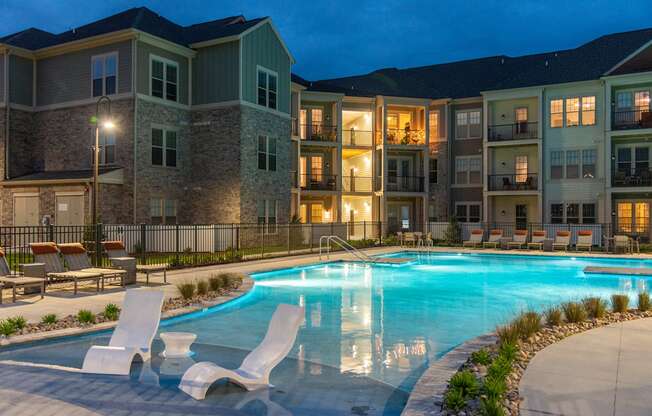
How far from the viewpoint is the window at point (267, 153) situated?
28.2 metres

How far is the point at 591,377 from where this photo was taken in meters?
6.21

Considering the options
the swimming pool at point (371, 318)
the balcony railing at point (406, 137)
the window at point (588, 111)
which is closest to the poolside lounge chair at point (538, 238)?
the swimming pool at point (371, 318)

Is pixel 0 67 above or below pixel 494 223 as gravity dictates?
above

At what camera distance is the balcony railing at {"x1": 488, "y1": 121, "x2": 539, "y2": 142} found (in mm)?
34562

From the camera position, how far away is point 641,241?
30812 millimetres

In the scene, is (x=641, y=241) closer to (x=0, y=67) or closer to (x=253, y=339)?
(x=253, y=339)

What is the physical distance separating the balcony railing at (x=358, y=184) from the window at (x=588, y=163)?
12.8m

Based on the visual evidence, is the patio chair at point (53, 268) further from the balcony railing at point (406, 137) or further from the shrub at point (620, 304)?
the balcony railing at point (406, 137)

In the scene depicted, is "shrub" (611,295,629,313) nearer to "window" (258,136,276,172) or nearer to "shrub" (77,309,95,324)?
"shrub" (77,309,95,324)

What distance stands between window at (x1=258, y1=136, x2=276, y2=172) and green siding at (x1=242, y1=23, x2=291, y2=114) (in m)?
1.97

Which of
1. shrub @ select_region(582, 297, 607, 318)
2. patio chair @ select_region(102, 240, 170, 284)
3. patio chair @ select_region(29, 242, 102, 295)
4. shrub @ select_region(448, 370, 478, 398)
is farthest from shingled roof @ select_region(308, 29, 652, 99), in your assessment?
shrub @ select_region(448, 370, 478, 398)

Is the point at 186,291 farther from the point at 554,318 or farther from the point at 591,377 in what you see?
the point at 591,377

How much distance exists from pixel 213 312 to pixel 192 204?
16582 millimetres

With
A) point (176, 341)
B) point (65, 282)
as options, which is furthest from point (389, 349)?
point (65, 282)
